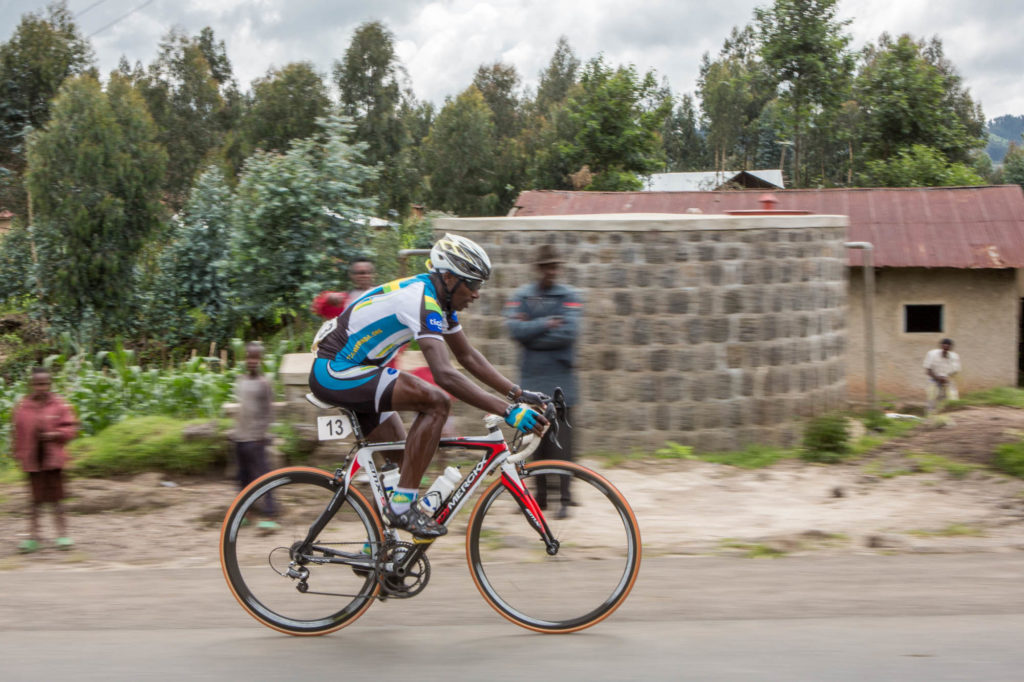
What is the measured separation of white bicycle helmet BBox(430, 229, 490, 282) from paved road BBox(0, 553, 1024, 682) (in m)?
1.70

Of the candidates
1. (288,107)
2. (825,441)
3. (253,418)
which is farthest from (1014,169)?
(253,418)

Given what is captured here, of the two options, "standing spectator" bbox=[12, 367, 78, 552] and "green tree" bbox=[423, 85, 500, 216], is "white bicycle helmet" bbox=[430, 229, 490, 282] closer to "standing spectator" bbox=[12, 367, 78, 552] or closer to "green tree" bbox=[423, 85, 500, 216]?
"standing spectator" bbox=[12, 367, 78, 552]

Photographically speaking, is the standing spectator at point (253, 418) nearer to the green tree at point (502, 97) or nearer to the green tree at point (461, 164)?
Result: the green tree at point (461, 164)

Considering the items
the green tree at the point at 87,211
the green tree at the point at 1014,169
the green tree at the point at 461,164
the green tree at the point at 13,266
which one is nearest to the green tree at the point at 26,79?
the green tree at the point at 13,266

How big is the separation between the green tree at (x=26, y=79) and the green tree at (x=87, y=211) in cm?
796

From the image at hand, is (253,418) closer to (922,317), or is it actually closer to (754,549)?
(754,549)

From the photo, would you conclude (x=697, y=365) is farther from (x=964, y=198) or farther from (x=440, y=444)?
(x=964, y=198)

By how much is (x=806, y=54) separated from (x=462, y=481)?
127ft

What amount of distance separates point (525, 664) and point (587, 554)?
63 centimetres

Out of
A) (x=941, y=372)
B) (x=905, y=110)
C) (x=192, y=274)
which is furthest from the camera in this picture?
(x=905, y=110)

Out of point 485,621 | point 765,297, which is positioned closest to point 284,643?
point 485,621

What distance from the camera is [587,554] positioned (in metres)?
4.58

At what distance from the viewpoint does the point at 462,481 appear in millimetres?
4637

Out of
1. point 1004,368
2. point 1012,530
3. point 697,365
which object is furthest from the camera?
point 1004,368
